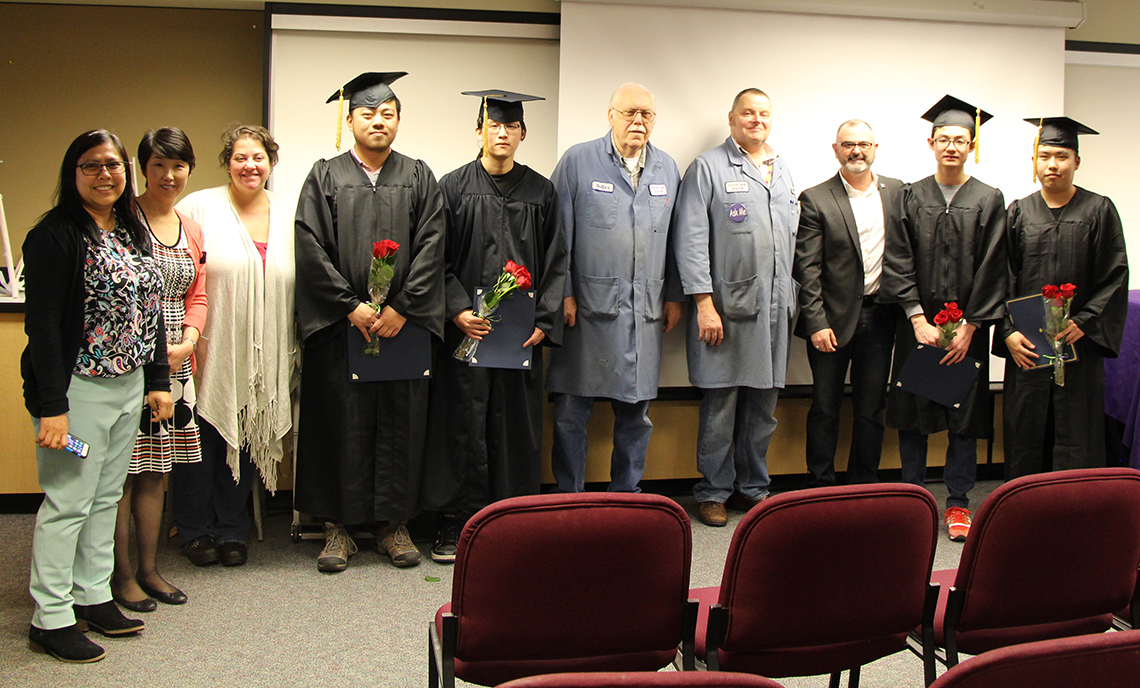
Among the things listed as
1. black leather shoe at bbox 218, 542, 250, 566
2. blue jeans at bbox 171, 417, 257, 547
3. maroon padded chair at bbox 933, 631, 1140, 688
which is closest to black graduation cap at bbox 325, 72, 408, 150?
blue jeans at bbox 171, 417, 257, 547

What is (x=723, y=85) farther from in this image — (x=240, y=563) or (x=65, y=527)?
(x=65, y=527)

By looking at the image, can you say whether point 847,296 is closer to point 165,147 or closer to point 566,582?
point 566,582

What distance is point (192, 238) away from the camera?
3.06 metres

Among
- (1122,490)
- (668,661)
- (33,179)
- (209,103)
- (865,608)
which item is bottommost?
(668,661)

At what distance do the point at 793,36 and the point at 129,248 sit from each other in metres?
3.28

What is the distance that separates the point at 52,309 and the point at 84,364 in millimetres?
195

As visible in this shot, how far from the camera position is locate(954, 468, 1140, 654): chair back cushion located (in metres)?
1.69

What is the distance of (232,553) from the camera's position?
129 inches

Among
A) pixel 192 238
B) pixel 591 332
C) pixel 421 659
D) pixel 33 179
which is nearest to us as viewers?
pixel 421 659

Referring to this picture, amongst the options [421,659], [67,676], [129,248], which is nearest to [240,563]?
[67,676]

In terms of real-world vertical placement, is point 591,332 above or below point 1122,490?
above

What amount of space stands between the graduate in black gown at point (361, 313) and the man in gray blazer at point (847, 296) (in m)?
1.77

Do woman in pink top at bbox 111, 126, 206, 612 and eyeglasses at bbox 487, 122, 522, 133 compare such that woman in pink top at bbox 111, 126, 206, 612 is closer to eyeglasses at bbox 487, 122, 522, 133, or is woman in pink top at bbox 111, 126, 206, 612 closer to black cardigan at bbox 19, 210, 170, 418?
black cardigan at bbox 19, 210, 170, 418

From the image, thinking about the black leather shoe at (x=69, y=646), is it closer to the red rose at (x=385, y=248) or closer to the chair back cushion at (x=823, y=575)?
the red rose at (x=385, y=248)
